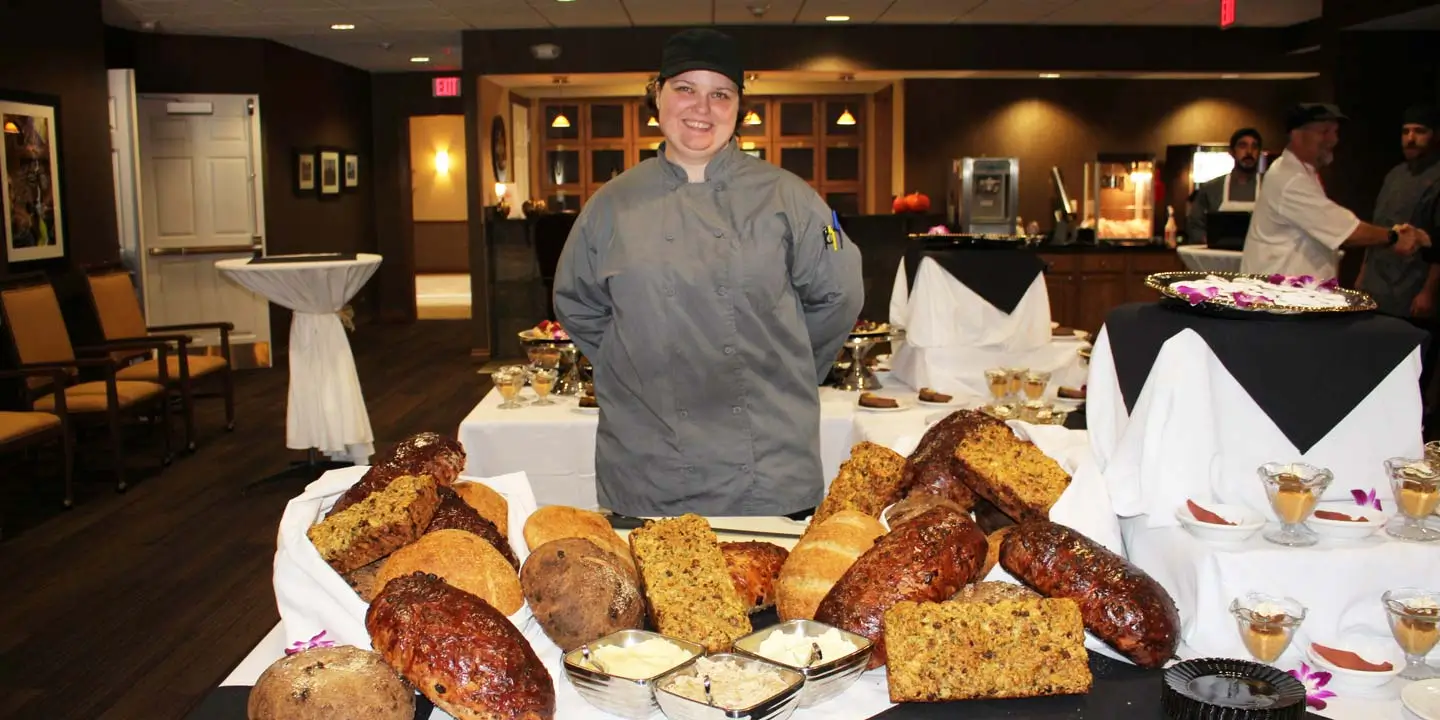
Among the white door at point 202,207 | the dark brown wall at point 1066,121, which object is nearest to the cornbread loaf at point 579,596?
the white door at point 202,207

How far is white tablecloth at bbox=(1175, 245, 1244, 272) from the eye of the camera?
6.55 metres

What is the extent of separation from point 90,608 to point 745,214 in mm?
3225

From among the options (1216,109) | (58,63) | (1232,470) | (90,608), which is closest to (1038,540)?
(1232,470)

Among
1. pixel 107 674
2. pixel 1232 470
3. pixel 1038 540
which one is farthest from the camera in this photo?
pixel 107 674

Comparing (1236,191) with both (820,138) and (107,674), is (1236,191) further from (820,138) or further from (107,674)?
(107,674)

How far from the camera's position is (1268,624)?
60.2 inches

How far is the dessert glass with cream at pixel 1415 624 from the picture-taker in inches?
60.3

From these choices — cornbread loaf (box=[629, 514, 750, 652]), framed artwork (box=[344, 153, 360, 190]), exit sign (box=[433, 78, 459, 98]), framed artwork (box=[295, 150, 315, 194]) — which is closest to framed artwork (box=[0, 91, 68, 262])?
framed artwork (box=[295, 150, 315, 194])

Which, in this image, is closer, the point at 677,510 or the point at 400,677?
the point at 400,677

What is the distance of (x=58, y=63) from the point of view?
7762 mm

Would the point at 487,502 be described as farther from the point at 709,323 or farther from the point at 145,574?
the point at 145,574

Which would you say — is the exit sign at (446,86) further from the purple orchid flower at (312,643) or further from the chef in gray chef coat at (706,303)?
the purple orchid flower at (312,643)

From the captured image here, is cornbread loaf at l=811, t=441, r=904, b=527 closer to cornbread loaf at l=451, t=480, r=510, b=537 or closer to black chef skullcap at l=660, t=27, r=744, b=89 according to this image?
cornbread loaf at l=451, t=480, r=510, b=537

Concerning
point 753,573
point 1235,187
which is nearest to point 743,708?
point 753,573
